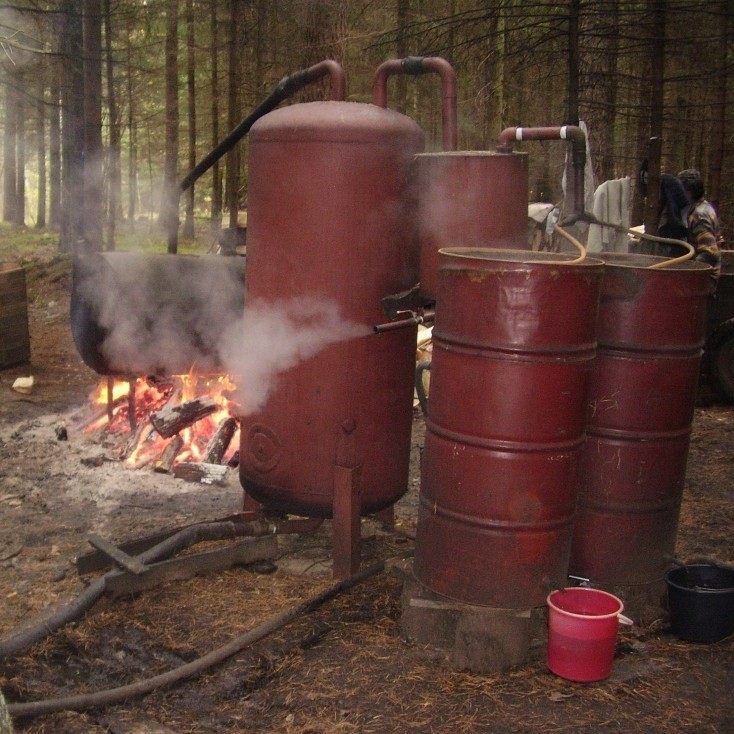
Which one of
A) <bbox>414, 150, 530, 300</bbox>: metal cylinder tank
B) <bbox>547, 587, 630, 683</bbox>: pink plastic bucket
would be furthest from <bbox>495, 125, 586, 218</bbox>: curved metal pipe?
<bbox>547, 587, 630, 683</bbox>: pink plastic bucket

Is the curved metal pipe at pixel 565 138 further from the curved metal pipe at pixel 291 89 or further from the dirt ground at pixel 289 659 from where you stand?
the dirt ground at pixel 289 659

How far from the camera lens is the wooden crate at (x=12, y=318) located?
30.7 ft

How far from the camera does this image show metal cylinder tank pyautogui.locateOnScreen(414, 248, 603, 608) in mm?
3564

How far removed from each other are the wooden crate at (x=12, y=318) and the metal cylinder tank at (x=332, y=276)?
5.70 metres

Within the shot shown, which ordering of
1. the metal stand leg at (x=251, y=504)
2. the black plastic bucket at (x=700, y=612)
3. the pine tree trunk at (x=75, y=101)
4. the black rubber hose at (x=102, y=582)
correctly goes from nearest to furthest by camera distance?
the black rubber hose at (x=102, y=582) → the black plastic bucket at (x=700, y=612) → the metal stand leg at (x=251, y=504) → the pine tree trunk at (x=75, y=101)

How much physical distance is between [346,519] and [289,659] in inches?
38.1

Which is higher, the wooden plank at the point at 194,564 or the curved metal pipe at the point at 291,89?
the curved metal pipe at the point at 291,89

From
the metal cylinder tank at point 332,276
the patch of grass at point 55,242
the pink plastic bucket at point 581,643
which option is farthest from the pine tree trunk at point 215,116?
the pink plastic bucket at point 581,643

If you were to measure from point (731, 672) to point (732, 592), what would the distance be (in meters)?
0.37

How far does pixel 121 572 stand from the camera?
4215mm

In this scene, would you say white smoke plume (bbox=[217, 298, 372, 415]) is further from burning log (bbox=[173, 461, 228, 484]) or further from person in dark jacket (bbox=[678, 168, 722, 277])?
person in dark jacket (bbox=[678, 168, 722, 277])

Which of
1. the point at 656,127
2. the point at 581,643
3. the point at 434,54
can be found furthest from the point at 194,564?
the point at 434,54

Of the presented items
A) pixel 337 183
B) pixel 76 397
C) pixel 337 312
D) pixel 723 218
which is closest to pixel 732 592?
pixel 337 312

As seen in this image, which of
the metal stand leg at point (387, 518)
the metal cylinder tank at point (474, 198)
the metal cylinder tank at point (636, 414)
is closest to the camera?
the metal cylinder tank at point (636, 414)
